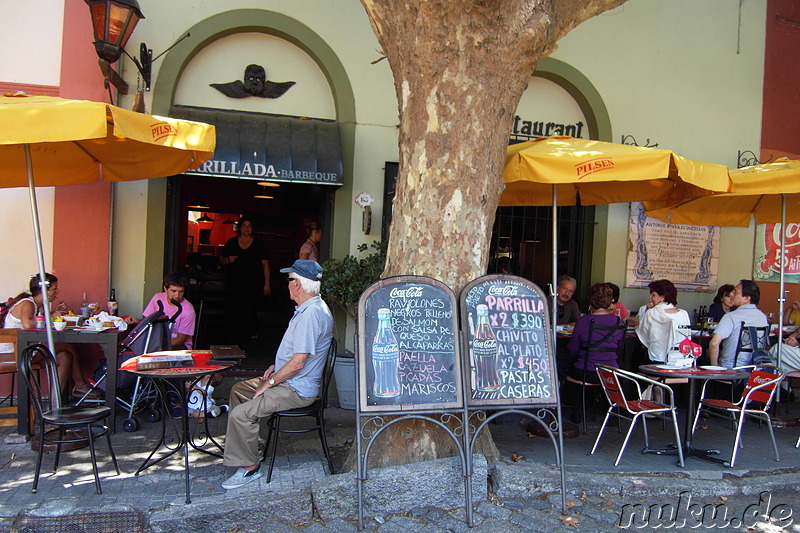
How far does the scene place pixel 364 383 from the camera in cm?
413

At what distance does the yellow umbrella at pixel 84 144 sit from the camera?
14.4ft

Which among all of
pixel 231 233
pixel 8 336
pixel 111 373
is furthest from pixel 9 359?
pixel 231 233

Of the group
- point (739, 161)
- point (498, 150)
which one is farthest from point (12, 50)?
point (739, 161)

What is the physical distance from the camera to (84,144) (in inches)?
225

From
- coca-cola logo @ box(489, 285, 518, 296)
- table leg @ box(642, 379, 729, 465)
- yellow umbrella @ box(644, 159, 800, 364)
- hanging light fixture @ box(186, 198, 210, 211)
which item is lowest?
table leg @ box(642, 379, 729, 465)

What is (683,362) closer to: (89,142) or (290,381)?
(290,381)

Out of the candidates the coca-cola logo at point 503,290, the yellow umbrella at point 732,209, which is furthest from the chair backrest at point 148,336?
the yellow umbrella at point 732,209

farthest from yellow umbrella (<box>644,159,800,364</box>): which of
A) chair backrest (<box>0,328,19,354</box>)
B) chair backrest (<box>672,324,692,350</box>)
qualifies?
chair backrest (<box>0,328,19,354</box>)

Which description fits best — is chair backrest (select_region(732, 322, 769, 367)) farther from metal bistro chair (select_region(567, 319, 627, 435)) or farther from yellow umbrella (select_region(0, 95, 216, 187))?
yellow umbrella (select_region(0, 95, 216, 187))

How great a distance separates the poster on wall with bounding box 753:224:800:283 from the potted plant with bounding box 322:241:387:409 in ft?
18.8

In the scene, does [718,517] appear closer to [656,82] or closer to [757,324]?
[757,324]

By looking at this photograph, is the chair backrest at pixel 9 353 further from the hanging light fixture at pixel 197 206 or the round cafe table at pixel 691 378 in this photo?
the hanging light fixture at pixel 197 206

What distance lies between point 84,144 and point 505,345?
4.16m

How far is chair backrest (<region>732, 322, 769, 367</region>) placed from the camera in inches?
243
